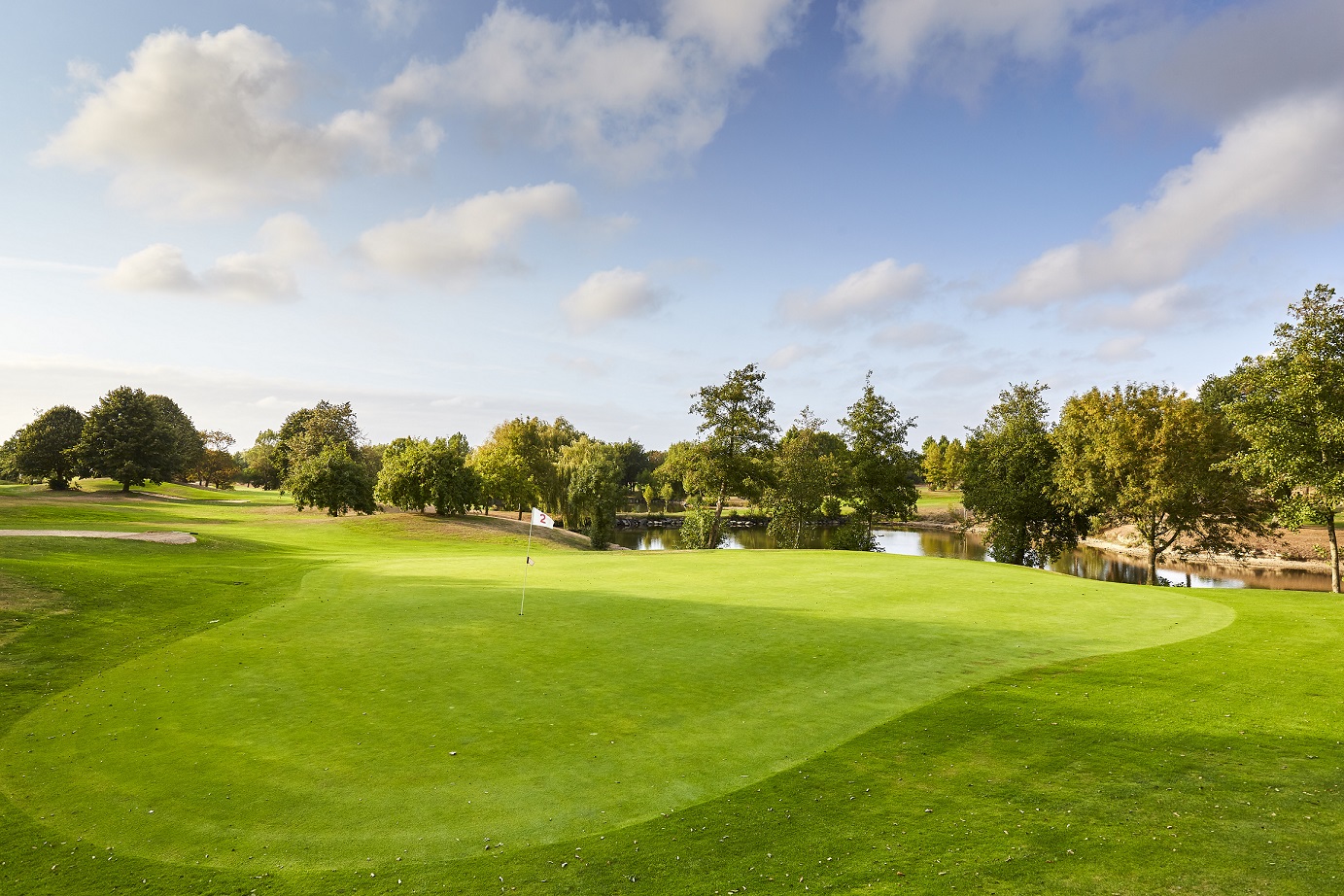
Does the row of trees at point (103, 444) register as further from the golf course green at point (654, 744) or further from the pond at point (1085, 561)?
the golf course green at point (654, 744)

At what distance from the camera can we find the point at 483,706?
980 centimetres

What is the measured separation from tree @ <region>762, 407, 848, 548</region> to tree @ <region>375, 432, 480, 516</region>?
24496 mm

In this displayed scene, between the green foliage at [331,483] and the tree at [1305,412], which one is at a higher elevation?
the tree at [1305,412]

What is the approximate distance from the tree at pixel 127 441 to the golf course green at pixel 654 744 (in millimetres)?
62389

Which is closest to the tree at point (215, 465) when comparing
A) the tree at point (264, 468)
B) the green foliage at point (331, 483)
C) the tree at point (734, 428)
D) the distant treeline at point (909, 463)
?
the tree at point (264, 468)

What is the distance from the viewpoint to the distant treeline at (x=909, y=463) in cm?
Result: 2681

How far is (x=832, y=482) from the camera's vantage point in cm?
5441

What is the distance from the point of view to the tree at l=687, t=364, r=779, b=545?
4891 cm

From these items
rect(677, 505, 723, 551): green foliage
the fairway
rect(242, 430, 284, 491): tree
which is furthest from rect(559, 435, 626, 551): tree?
rect(242, 430, 284, 491): tree

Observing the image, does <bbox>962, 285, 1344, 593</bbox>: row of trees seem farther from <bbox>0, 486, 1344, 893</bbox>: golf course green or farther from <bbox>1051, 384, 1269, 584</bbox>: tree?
<bbox>0, 486, 1344, 893</bbox>: golf course green

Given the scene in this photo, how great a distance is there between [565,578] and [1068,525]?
40.0 meters

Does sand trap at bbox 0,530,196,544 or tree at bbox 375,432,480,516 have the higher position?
tree at bbox 375,432,480,516

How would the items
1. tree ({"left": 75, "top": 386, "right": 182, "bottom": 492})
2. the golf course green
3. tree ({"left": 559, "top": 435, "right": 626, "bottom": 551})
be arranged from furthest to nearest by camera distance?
tree ({"left": 75, "top": 386, "right": 182, "bottom": 492}) < tree ({"left": 559, "top": 435, "right": 626, "bottom": 551}) < the golf course green

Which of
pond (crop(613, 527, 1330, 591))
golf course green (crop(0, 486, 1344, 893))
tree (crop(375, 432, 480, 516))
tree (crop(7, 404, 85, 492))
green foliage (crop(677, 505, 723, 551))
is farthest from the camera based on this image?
tree (crop(7, 404, 85, 492))
